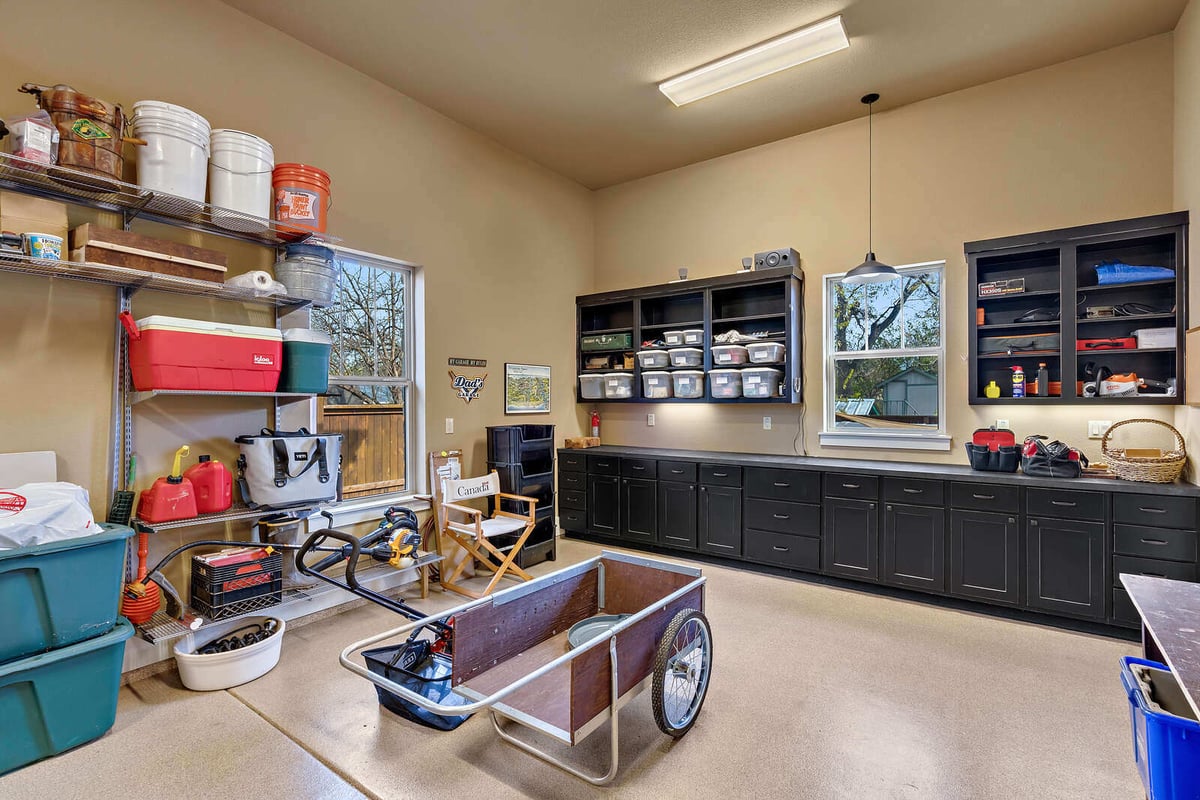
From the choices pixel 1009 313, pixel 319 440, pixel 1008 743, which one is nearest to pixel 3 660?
pixel 319 440

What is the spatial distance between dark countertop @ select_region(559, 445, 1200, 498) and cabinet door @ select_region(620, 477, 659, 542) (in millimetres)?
287

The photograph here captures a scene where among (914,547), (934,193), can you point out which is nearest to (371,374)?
(914,547)

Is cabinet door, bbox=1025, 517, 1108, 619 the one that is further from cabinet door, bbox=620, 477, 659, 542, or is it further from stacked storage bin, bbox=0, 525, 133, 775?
stacked storage bin, bbox=0, 525, 133, 775

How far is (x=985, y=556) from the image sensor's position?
3.67m

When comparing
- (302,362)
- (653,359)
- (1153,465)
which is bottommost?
(1153,465)

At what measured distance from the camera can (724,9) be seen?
3.40 metres

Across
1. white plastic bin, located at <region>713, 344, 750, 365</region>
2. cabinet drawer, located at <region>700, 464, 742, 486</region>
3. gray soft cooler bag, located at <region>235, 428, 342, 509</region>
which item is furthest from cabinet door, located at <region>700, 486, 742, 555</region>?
gray soft cooler bag, located at <region>235, 428, 342, 509</region>

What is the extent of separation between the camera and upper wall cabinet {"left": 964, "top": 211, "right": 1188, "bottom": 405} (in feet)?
11.7

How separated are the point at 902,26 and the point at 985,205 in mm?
1533

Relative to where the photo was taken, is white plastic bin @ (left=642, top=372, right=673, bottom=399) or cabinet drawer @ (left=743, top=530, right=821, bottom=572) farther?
white plastic bin @ (left=642, top=372, right=673, bottom=399)

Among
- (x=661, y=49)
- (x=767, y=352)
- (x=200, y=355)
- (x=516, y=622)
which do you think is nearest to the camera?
(x=516, y=622)

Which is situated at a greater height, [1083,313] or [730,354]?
[1083,313]

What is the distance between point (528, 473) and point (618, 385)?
1.45 m

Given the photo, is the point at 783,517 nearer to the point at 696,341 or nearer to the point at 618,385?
the point at 696,341
